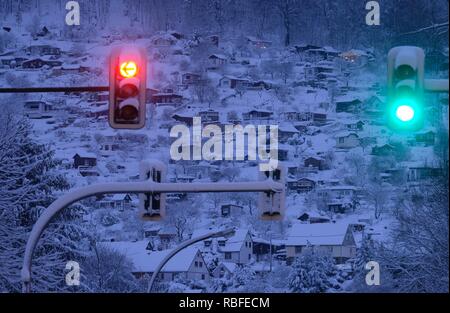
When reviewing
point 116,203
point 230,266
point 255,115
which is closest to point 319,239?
point 230,266

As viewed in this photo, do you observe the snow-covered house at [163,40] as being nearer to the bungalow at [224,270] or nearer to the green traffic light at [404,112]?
the bungalow at [224,270]

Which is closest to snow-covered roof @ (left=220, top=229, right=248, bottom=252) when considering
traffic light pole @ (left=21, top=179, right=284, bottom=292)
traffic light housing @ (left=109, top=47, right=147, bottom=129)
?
traffic light pole @ (left=21, top=179, right=284, bottom=292)

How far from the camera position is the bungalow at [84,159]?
2004 inches

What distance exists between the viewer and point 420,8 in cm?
4959

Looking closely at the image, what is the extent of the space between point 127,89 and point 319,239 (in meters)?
44.7

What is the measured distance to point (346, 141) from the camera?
2151 inches

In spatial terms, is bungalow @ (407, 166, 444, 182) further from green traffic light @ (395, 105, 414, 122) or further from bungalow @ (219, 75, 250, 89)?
green traffic light @ (395, 105, 414, 122)

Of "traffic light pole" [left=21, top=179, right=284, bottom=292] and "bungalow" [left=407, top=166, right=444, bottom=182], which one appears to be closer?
"traffic light pole" [left=21, top=179, right=284, bottom=292]

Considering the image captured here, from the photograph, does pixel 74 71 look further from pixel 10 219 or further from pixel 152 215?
pixel 152 215

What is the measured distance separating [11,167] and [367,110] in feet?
91.9

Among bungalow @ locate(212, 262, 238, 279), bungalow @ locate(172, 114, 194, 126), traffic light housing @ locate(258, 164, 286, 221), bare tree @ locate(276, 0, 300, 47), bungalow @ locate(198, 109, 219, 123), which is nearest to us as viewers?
traffic light housing @ locate(258, 164, 286, 221)

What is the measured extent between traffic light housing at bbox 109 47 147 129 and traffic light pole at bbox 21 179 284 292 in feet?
3.44

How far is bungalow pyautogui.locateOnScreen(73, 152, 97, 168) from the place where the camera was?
50906 millimetres
